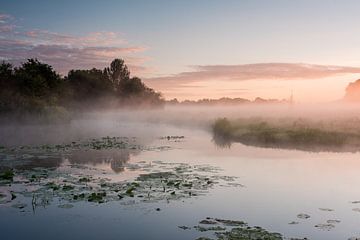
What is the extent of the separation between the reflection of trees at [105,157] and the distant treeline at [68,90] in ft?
130

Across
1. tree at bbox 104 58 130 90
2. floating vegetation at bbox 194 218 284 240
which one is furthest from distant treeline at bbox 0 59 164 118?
floating vegetation at bbox 194 218 284 240

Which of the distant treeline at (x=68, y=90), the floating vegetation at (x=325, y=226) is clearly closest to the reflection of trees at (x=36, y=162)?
the floating vegetation at (x=325, y=226)

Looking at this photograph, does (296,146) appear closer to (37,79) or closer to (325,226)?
(325,226)

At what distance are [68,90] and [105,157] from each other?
67890 millimetres

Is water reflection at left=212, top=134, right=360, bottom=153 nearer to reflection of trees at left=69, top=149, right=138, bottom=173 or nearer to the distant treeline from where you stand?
reflection of trees at left=69, top=149, right=138, bottom=173

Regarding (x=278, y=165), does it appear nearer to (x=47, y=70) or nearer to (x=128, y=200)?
(x=128, y=200)

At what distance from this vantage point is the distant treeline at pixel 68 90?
68750 mm

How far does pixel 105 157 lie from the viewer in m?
29.9

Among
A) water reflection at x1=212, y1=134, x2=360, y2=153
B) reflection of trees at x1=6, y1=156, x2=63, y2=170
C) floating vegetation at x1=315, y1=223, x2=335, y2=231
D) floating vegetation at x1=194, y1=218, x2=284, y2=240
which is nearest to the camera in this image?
floating vegetation at x1=194, y1=218, x2=284, y2=240

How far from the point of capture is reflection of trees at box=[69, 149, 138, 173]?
26.6 meters

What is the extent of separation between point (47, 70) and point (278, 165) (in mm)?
67061

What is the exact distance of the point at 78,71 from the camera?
112438 millimetres

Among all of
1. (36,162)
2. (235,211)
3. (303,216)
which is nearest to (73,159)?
(36,162)

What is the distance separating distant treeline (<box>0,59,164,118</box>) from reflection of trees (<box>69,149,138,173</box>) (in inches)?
1563
